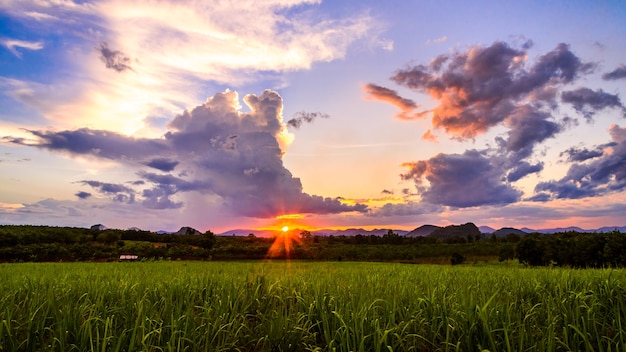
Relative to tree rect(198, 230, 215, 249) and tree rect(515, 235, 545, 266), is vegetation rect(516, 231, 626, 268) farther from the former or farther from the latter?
tree rect(198, 230, 215, 249)

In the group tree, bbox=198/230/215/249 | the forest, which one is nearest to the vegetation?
the forest

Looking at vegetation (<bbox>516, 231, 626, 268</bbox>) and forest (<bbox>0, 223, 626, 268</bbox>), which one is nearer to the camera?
vegetation (<bbox>516, 231, 626, 268</bbox>)

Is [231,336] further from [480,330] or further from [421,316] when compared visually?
[480,330]

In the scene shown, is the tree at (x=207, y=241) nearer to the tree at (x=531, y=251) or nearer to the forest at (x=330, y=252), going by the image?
the forest at (x=330, y=252)

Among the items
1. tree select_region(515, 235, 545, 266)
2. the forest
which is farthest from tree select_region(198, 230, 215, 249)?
tree select_region(515, 235, 545, 266)

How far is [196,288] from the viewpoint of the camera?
7.91 metres

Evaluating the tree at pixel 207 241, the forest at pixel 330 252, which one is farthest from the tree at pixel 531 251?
the tree at pixel 207 241

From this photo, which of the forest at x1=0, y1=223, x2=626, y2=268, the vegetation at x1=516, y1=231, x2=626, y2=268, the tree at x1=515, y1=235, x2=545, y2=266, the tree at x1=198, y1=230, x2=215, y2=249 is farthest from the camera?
the tree at x1=198, y1=230, x2=215, y2=249

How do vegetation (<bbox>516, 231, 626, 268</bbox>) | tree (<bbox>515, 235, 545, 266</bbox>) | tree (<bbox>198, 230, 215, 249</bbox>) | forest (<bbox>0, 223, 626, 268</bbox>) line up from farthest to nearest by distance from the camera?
tree (<bbox>198, 230, 215, 249</bbox>), tree (<bbox>515, 235, 545, 266</bbox>), forest (<bbox>0, 223, 626, 268</bbox>), vegetation (<bbox>516, 231, 626, 268</bbox>)

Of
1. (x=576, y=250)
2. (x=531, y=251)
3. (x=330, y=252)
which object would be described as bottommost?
(x=330, y=252)

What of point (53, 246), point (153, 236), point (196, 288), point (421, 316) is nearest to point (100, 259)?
point (53, 246)

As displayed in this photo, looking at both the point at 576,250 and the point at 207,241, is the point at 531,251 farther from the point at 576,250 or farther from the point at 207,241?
the point at 207,241

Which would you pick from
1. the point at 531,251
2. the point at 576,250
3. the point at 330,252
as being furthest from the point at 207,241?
the point at 576,250

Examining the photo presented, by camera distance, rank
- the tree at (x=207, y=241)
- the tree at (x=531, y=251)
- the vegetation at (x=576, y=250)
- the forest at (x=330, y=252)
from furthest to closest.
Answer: the tree at (x=207, y=241) → the tree at (x=531, y=251) → the forest at (x=330, y=252) → the vegetation at (x=576, y=250)
